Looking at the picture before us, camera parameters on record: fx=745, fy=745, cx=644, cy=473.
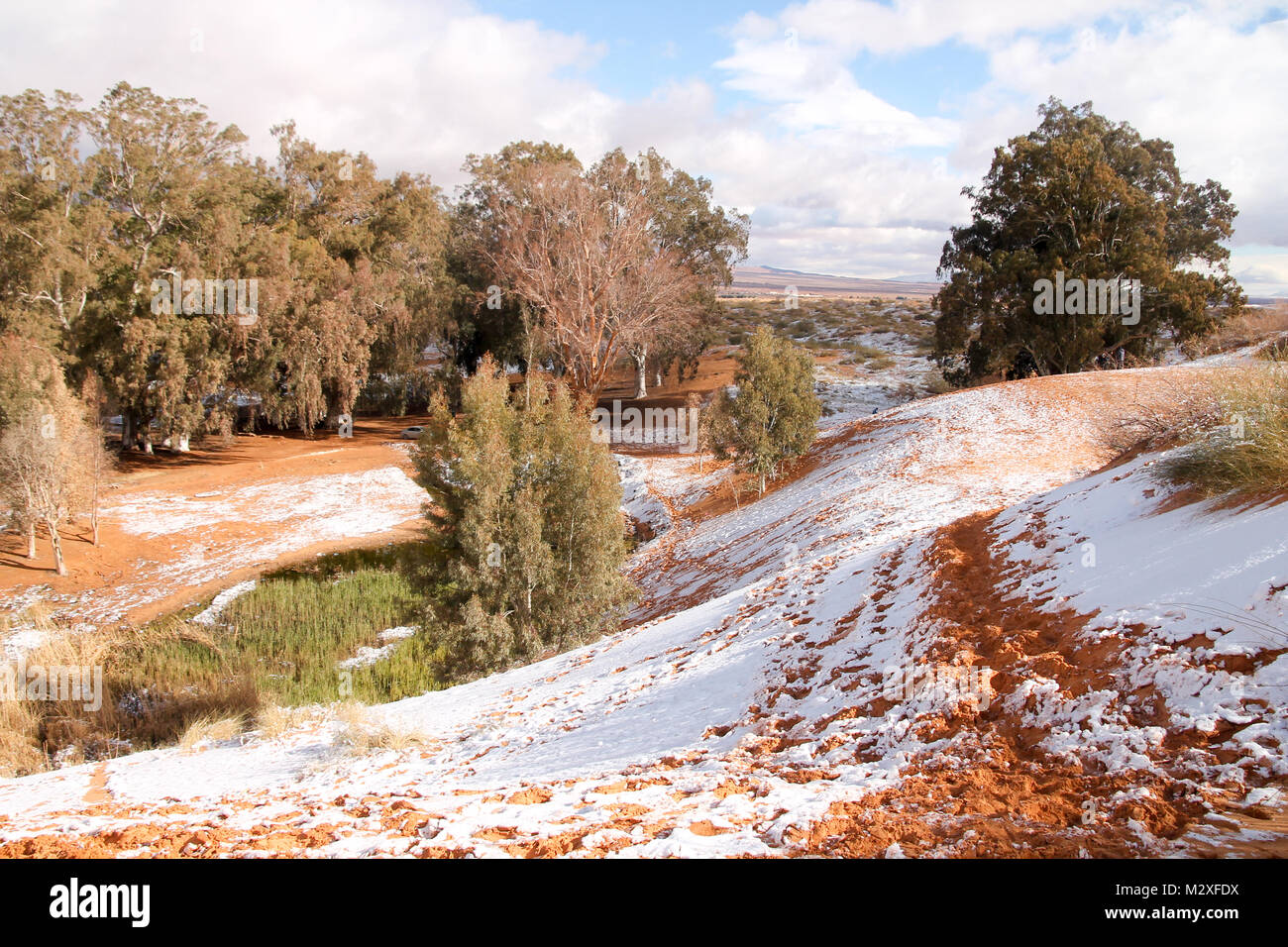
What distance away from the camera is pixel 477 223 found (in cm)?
3712

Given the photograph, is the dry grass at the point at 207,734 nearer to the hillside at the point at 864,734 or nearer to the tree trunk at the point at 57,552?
the hillside at the point at 864,734

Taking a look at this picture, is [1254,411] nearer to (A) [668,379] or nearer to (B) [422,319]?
(B) [422,319]

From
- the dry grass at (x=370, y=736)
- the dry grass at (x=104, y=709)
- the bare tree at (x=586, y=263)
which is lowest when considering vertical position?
the dry grass at (x=104, y=709)

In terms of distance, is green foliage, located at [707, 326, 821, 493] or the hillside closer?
the hillside

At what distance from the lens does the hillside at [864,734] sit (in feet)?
12.9

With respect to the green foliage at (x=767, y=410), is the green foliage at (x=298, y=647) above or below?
below

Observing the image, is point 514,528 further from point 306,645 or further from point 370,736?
point 306,645

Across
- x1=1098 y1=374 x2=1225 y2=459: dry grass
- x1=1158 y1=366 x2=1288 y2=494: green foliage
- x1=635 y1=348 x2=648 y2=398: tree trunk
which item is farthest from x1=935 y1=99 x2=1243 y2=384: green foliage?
x1=1158 y1=366 x2=1288 y2=494: green foliage

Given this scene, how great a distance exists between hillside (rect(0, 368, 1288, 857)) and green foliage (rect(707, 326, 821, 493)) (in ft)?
34.6

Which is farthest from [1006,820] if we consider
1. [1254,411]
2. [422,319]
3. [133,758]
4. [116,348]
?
[422,319]

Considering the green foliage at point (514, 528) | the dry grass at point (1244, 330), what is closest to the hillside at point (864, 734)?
the green foliage at point (514, 528)

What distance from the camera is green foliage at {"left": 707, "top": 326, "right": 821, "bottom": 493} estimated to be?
20266 mm

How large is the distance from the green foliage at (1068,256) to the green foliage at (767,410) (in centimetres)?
1214

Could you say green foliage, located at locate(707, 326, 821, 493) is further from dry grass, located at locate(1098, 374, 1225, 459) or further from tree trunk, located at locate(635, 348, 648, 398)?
tree trunk, located at locate(635, 348, 648, 398)
